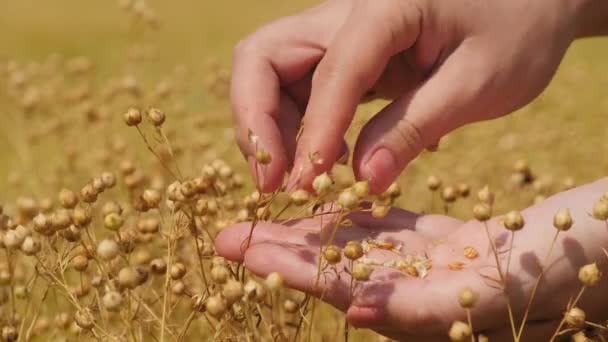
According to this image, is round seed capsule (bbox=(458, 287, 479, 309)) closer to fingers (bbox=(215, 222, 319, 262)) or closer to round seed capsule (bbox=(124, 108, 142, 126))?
fingers (bbox=(215, 222, 319, 262))

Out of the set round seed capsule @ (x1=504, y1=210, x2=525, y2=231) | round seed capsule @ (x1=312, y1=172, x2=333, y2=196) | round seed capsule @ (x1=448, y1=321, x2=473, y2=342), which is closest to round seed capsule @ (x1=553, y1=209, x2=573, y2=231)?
round seed capsule @ (x1=504, y1=210, x2=525, y2=231)

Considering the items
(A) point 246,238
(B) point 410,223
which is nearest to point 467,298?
(A) point 246,238

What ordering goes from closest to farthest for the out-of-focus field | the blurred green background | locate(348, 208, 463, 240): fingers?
locate(348, 208, 463, 240): fingers
the out-of-focus field
the blurred green background

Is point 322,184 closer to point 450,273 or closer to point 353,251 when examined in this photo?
point 353,251

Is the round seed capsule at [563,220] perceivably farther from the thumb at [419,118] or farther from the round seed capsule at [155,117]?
the round seed capsule at [155,117]

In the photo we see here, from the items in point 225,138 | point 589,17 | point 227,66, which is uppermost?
point 589,17

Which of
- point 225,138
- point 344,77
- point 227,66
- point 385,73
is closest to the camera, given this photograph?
point 344,77

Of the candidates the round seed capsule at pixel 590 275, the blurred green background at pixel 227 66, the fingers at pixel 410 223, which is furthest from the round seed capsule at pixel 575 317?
the blurred green background at pixel 227 66
